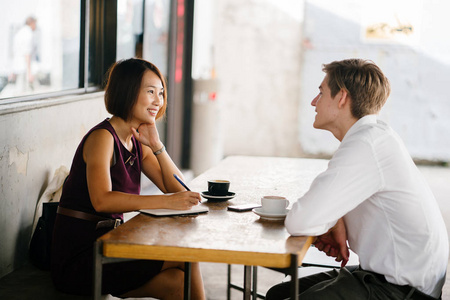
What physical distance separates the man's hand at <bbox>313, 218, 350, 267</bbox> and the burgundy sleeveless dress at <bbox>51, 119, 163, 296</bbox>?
0.59 m

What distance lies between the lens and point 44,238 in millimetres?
2588

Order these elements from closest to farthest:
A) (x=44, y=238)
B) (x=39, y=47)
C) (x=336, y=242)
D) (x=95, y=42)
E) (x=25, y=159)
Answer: (x=336, y=242) < (x=44, y=238) < (x=25, y=159) < (x=39, y=47) < (x=95, y=42)

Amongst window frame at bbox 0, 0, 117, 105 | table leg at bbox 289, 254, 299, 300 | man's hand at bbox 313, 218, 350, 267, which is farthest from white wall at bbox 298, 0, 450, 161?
table leg at bbox 289, 254, 299, 300

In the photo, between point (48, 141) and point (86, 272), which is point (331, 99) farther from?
point (48, 141)

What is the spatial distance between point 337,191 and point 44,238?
139cm

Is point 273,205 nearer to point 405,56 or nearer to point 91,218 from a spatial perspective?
point 91,218

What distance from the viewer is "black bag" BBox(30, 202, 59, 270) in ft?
8.34

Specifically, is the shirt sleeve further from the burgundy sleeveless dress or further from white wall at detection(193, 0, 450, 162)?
white wall at detection(193, 0, 450, 162)

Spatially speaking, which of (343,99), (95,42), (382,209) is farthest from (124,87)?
(95,42)

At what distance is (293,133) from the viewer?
26.2 ft

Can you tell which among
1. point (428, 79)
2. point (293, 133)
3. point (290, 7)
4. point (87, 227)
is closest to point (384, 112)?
point (428, 79)

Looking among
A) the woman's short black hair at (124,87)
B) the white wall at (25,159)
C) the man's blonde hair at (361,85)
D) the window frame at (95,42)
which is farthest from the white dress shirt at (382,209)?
Result: the window frame at (95,42)

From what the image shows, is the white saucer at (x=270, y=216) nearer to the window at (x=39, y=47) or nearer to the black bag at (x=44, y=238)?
the black bag at (x=44, y=238)

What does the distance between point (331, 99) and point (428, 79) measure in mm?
6253
